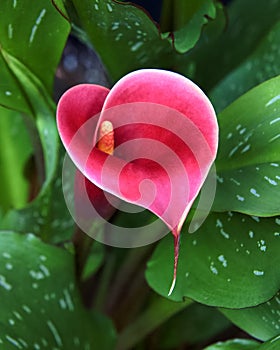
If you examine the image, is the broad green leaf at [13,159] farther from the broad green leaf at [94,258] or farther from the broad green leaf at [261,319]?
the broad green leaf at [261,319]

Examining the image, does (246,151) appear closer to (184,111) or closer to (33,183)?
(184,111)

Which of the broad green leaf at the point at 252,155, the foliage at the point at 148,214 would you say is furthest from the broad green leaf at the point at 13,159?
the broad green leaf at the point at 252,155

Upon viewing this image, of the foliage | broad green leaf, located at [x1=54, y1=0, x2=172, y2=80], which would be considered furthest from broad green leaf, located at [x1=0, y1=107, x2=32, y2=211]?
broad green leaf, located at [x1=54, y1=0, x2=172, y2=80]

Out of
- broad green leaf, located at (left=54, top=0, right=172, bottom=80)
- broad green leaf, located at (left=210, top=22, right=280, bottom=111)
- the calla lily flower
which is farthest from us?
broad green leaf, located at (left=210, top=22, right=280, bottom=111)

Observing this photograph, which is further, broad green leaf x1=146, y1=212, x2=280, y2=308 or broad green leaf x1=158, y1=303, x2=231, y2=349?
broad green leaf x1=158, y1=303, x2=231, y2=349

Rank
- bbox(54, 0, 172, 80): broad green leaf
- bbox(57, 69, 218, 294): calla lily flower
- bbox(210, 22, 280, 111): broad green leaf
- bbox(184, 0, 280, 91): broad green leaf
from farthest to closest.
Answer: bbox(184, 0, 280, 91): broad green leaf, bbox(210, 22, 280, 111): broad green leaf, bbox(54, 0, 172, 80): broad green leaf, bbox(57, 69, 218, 294): calla lily flower

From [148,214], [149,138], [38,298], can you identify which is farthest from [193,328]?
[149,138]

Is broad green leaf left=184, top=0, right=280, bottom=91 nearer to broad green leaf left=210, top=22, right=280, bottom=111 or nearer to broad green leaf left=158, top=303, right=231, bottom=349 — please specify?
broad green leaf left=210, top=22, right=280, bottom=111
